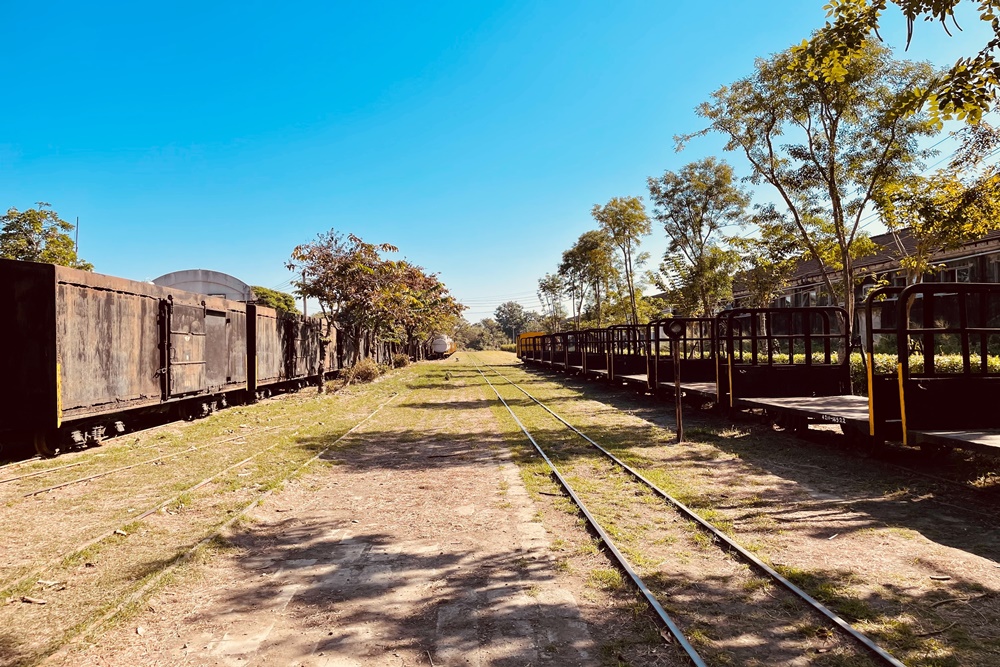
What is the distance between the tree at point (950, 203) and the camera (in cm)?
945

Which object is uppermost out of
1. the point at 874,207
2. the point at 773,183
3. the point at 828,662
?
the point at 773,183

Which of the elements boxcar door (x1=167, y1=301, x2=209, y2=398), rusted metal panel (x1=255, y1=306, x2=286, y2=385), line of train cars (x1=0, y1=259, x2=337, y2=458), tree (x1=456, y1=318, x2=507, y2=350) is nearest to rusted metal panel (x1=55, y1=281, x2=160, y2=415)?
line of train cars (x1=0, y1=259, x2=337, y2=458)

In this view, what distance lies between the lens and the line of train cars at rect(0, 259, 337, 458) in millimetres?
8047

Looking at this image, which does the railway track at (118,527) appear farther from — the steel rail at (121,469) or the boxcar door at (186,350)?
the boxcar door at (186,350)

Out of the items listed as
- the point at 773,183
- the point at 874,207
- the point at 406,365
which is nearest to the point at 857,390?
the point at 874,207

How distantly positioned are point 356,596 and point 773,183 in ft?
49.7

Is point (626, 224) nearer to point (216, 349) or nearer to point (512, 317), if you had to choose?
point (216, 349)

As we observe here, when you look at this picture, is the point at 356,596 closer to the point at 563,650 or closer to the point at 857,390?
the point at 563,650

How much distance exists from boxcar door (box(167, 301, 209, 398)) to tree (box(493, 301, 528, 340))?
133905 mm

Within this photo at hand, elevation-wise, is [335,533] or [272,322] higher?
[272,322]

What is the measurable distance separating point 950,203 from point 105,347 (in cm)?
1438

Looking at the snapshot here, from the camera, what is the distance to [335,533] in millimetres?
5609

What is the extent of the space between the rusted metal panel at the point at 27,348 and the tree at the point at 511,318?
13851 centimetres

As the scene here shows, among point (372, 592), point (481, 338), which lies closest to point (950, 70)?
point (372, 592)
